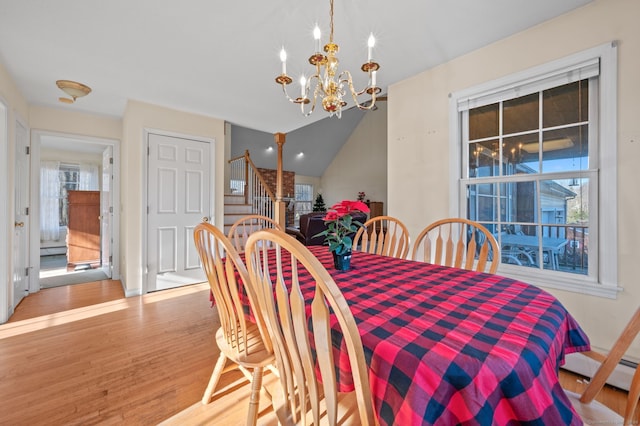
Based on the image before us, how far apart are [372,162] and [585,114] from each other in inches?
302

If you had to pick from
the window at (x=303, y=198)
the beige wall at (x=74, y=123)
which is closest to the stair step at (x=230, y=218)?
the beige wall at (x=74, y=123)

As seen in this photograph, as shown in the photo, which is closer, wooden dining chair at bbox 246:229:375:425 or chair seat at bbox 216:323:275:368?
wooden dining chair at bbox 246:229:375:425

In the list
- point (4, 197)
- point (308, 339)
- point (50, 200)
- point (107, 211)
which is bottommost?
point (308, 339)

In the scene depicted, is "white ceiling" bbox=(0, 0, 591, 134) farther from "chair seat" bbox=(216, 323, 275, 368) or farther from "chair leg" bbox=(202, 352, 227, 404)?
"chair leg" bbox=(202, 352, 227, 404)

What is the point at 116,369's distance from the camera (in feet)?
5.94

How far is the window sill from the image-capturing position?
1712 mm

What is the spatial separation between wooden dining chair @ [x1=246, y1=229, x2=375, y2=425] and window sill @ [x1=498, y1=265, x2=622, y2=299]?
1.84m

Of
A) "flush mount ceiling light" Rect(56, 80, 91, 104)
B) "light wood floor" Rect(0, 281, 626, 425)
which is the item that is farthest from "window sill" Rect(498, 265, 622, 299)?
"flush mount ceiling light" Rect(56, 80, 91, 104)

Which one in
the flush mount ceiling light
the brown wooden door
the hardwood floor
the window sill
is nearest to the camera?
the hardwood floor

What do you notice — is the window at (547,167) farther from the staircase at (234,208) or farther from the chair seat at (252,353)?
the staircase at (234,208)

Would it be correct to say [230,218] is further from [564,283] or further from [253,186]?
[564,283]

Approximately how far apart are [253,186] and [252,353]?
181 inches

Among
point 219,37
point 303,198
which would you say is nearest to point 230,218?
point 219,37

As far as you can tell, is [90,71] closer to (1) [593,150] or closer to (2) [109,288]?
(2) [109,288]
